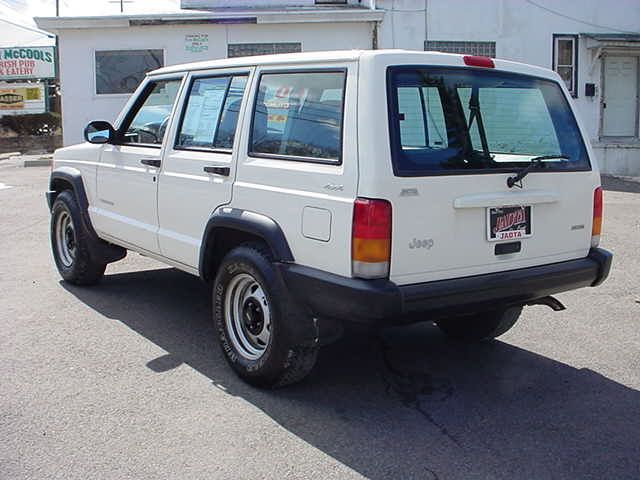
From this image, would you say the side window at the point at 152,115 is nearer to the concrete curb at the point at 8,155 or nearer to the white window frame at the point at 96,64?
the white window frame at the point at 96,64

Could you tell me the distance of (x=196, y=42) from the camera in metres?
17.7

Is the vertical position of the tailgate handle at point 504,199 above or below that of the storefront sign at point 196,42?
below

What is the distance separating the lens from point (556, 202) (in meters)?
4.40

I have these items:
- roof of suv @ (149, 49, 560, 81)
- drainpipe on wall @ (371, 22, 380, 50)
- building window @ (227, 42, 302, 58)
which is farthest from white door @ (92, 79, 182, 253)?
drainpipe on wall @ (371, 22, 380, 50)

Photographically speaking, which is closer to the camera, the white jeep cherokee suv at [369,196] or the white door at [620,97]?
the white jeep cherokee suv at [369,196]

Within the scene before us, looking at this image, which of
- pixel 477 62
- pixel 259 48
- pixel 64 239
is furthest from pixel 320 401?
pixel 259 48

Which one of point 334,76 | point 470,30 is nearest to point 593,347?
point 334,76

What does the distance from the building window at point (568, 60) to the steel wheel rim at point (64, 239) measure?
1428 centimetres

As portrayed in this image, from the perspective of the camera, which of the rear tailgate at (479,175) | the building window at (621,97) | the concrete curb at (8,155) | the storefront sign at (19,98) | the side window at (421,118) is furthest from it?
the storefront sign at (19,98)

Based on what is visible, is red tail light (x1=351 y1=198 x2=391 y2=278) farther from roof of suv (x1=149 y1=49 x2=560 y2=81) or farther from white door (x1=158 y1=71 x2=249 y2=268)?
white door (x1=158 y1=71 x2=249 y2=268)

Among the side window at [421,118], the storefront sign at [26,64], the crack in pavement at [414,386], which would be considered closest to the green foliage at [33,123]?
the storefront sign at [26,64]

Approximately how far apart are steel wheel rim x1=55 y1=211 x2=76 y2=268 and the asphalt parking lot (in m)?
0.55

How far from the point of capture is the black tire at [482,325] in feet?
17.0

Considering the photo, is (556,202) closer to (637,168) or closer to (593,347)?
(593,347)
